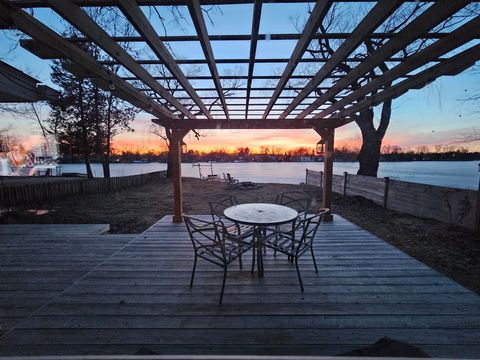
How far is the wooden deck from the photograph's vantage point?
1.58 m

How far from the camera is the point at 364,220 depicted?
6047mm

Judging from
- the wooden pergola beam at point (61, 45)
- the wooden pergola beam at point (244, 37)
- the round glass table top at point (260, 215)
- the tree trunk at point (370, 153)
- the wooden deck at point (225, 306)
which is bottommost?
the wooden deck at point (225, 306)

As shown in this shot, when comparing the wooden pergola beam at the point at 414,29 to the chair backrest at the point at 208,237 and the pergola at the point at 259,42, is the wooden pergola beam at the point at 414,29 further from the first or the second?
the chair backrest at the point at 208,237

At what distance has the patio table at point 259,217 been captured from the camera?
7.72ft

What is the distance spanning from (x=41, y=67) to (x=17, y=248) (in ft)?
27.8

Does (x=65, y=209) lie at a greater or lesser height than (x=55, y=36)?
lesser

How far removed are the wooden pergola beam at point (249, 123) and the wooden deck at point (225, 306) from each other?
8.79 feet

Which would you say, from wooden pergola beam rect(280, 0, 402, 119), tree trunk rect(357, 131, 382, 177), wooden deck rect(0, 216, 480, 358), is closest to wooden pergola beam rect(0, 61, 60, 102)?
wooden deck rect(0, 216, 480, 358)

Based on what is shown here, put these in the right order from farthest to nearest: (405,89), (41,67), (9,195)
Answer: (41,67), (9,195), (405,89)

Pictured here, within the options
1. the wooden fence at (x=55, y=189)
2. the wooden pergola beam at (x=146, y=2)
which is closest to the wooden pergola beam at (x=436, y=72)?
the wooden pergola beam at (x=146, y=2)

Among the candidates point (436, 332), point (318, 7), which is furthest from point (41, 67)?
point (436, 332)

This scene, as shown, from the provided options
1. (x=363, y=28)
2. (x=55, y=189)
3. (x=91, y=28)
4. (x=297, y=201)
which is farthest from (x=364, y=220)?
(x=55, y=189)

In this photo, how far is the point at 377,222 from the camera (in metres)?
5.83

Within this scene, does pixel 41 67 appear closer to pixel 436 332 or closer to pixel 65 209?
pixel 65 209
